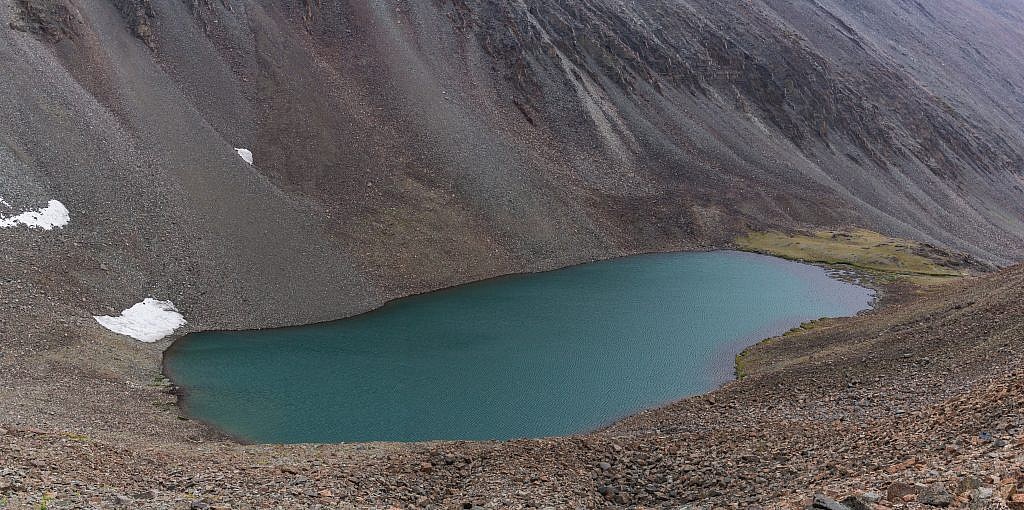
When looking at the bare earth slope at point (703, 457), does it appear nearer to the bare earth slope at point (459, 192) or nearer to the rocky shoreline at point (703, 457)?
the rocky shoreline at point (703, 457)

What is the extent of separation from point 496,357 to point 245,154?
33.1m

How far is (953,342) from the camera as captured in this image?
1123 inches

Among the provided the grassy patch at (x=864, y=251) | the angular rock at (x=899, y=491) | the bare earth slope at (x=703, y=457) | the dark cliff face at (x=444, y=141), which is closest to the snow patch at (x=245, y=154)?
the dark cliff face at (x=444, y=141)

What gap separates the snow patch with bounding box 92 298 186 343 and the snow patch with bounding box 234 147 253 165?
19791 mm

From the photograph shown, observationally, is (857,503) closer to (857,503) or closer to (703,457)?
(857,503)

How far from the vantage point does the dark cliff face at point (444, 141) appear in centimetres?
5219

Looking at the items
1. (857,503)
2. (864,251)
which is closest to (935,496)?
(857,503)

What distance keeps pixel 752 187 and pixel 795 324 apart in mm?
36613

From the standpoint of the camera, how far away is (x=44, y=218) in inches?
1796

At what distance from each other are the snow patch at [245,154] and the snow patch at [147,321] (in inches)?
779

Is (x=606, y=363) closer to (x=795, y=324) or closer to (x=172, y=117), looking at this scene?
(x=795, y=324)

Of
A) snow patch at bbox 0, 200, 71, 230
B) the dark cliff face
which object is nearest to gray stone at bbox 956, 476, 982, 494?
the dark cliff face

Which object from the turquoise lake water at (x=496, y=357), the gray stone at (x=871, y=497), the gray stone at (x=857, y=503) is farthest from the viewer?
the turquoise lake water at (x=496, y=357)

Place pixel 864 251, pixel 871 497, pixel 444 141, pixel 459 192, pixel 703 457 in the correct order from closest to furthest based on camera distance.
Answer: pixel 871 497, pixel 703 457, pixel 459 192, pixel 444 141, pixel 864 251
